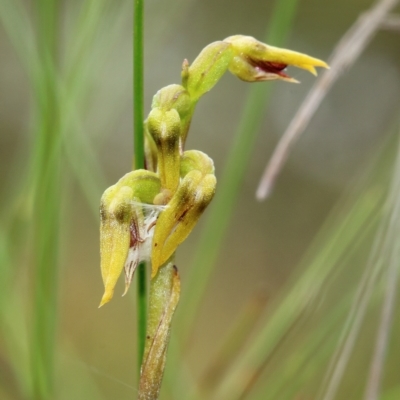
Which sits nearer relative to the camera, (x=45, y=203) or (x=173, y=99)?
(x=173, y=99)

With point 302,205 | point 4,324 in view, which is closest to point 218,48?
point 4,324

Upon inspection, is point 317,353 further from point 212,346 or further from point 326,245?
point 212,346

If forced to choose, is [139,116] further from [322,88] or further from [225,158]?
[225,158]

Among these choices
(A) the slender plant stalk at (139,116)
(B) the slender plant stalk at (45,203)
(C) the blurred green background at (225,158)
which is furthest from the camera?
(C) the blurred green background at (225,158)

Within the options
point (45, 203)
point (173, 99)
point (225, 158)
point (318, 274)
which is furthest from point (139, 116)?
point (225, 158)

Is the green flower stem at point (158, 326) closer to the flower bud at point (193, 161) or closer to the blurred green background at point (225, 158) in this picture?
the flower bud at point (193, 161)

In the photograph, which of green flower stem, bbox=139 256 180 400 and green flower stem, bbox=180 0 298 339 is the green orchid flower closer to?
green flower stem, bbox=139 256 180 400

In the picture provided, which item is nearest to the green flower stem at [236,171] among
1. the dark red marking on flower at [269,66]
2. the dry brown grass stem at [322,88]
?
the dry brown grass stem at [322,88]
